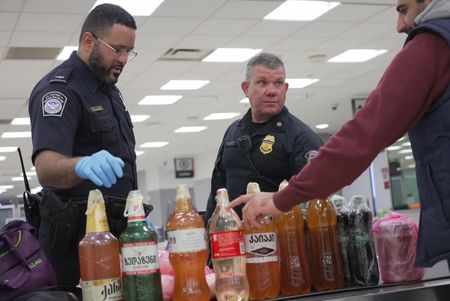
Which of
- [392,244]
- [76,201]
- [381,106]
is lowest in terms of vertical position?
[392,244]

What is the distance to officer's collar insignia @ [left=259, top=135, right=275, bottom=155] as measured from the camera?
2635 mm

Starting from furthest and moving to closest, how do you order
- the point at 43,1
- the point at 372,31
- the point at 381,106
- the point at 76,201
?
the point at 372,31, the point at 43,1, the point at 76,201, the point at 381,106

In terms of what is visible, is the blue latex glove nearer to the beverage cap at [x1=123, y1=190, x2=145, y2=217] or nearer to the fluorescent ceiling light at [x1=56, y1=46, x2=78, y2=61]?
the beverage cap at [x1=123, y1=190, x2=145, y2=217]

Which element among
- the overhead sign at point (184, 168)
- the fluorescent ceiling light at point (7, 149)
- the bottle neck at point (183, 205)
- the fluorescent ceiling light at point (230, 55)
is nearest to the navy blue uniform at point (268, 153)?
the bottle neck at point (183, 205)

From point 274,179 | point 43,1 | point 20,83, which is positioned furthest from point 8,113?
point 274,179

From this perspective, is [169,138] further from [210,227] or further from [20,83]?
[210,227]

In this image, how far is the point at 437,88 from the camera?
1490mm

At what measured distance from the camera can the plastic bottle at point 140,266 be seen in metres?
1.53

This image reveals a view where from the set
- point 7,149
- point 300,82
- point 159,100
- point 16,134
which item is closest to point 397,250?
point 300,82

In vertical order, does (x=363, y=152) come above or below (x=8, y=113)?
below

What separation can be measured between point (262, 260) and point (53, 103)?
2.89 feet

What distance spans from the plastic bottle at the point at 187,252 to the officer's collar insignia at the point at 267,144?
1031 millimetres

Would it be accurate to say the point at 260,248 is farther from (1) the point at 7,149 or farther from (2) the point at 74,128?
A: (1) the point at 7,149

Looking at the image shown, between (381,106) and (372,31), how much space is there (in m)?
6.69
